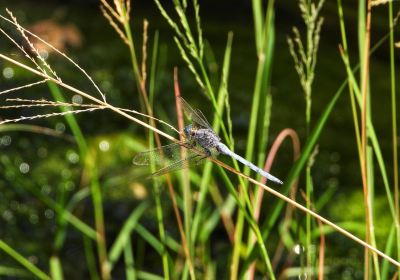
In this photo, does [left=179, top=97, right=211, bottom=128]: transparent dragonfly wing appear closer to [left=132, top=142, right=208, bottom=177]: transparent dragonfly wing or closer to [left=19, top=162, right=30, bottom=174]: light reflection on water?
[left=132, top=142, right=208, bottom=177]: transparent dragonfly wing

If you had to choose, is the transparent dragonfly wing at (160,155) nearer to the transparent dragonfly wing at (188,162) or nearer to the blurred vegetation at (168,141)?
the transparent dragonfly wing at (188,162)

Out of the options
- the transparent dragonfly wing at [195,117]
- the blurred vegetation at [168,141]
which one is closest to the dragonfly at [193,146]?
the transparent dragonfly wing at [195,117]

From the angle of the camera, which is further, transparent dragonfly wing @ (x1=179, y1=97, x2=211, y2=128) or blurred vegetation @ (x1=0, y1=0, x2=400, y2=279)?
blurred vegetation @ (x1=0, y1=0, x2=400, y2=279)

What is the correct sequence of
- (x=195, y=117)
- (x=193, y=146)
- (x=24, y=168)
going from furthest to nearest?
1. (x=24, y=168)
2. (x=195, y=117)
3. (x=193, y=146)

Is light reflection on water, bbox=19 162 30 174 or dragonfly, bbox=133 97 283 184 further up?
dragonfly, bbox=133 97 283 184

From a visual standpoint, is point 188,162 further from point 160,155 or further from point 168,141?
point 168,141

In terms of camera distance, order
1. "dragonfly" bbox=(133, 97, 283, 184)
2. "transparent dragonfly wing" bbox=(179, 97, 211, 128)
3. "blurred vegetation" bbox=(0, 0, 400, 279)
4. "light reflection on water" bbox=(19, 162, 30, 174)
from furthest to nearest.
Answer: "light reflection on water" bbox=(19, 162, 30, 174), "blurred vegetation" bbox=(0, 0, 400, 279), "transparent dragonfly wing" bbox=(179, 97, 211, 128), "dragonfly" bbox=(133, 97, 283, 184)

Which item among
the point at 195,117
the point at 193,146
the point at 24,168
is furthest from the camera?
the point at 24,168

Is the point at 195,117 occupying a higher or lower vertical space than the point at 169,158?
higher

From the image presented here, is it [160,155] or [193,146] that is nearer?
[193,146]

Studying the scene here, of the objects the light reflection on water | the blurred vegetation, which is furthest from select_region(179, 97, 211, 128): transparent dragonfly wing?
the light reflection on water

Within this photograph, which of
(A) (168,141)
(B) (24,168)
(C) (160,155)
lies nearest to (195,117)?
(C) (160,155)
